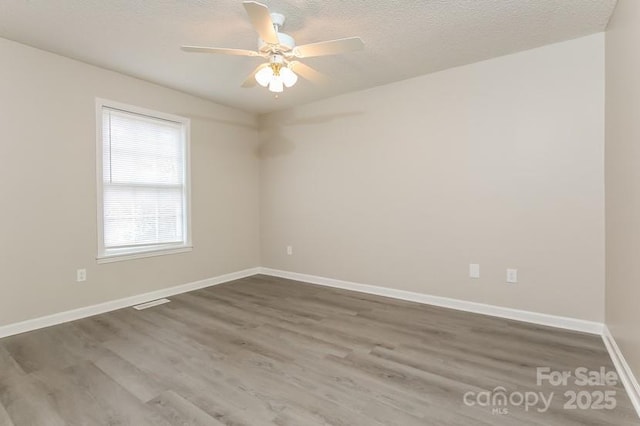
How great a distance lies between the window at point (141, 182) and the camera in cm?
335

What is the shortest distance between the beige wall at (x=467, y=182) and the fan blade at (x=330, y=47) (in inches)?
66.0

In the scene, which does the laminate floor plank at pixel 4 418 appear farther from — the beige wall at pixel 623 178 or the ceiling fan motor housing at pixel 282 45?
the beige wall at pixel 623 178

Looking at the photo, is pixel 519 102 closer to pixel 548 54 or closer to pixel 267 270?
pixel 548 54

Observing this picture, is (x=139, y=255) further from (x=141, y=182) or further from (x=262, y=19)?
(x=262, y=19)

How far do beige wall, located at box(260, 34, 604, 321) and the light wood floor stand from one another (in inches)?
19.2

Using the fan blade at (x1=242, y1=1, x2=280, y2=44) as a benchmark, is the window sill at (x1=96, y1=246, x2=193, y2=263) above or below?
below

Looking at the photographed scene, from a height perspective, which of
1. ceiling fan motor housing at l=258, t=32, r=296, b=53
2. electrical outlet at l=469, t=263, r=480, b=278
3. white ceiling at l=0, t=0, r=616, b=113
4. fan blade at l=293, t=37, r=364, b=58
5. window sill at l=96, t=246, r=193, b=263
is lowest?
electrical outlet at l=469, t=263, r=480, b=278

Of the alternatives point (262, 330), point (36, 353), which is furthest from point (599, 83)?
point (36, 353)

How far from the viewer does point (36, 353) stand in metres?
2.35

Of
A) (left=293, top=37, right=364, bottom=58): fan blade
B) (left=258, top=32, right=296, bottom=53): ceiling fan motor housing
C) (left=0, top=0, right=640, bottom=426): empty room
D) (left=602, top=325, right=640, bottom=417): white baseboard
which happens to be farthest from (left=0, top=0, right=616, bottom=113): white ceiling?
(left=602, top=325, right=640, bottom=417): white baseboard

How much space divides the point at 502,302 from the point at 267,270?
10.7ft

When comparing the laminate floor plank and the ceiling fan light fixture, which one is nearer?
the laminate floor plank

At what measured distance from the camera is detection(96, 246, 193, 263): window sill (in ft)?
10.9

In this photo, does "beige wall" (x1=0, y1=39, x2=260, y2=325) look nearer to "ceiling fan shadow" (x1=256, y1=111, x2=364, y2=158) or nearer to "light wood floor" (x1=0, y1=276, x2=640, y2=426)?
"light wood floor" (x1=0, y1=276, x2=640, y2=426)
